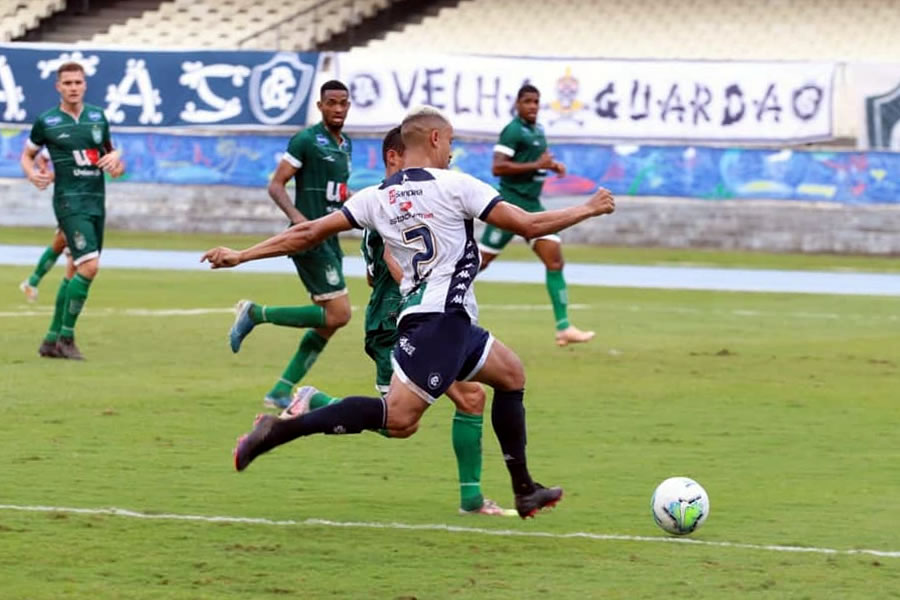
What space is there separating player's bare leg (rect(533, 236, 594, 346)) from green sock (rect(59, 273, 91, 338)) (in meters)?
4.04

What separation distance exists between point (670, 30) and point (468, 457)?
28.3 m

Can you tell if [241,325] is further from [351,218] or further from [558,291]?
[558,291]

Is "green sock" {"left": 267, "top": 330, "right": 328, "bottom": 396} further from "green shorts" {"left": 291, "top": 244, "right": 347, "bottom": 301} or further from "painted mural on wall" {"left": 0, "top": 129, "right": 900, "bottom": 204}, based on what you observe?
"painted mural on wall" {"left": 0, "top": 129, "right": 900, "bottom": 204}

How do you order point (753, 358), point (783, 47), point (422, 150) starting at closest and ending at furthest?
1. point (422, 150)
2. point (753, 358)
3. point (783, 47)

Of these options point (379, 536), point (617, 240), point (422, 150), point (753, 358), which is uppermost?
point (422, 150)

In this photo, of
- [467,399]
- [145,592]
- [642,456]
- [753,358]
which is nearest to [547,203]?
[753,358]

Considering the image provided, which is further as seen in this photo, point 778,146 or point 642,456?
point 778,146

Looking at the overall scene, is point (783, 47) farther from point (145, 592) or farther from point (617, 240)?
point (145, 592)

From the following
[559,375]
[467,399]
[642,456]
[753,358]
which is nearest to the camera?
[467,399]

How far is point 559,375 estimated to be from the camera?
47.6 ft

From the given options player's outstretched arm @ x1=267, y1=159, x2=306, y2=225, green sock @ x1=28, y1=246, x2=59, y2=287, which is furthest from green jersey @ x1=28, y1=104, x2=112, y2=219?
green sock @ x1=28, y1=246, x2=59, y2=287

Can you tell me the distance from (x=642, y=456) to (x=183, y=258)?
1668 centimetres

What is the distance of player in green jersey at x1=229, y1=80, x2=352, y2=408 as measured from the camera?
12086mm

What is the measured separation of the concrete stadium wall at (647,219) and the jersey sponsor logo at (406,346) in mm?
21470
